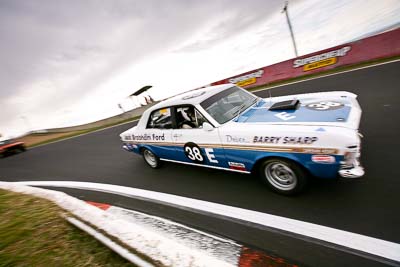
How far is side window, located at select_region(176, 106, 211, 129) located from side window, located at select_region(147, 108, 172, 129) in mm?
253

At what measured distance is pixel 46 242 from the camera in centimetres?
271

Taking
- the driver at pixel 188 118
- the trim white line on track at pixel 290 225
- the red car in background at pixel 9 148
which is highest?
the red car in background at pixel 9 148

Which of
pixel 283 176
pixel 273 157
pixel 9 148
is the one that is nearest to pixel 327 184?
pixel 283 176

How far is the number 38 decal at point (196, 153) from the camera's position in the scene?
3.64 meters

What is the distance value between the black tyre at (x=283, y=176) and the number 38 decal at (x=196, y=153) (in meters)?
0.84

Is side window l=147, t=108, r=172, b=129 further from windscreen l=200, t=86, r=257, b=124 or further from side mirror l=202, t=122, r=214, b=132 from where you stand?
side mirror l=202, t=122, r=214, b=132

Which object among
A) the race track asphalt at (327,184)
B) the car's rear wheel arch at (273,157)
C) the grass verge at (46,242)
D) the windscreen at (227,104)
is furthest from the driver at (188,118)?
the grass verge at (46,242)

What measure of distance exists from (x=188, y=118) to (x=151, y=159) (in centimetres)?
180

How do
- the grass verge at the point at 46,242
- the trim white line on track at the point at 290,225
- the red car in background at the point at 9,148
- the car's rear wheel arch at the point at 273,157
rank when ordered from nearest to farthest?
the trim white line on track at the point at 290,225 < the grass verge at the point at 46,242 < the car's rear wheel arch at the point at 273,157 < the red car in background at the point at 9,148

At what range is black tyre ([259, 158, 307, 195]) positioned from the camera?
288 centimetres

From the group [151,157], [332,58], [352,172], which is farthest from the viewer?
[332,58]

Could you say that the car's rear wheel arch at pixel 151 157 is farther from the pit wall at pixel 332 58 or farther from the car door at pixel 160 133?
the pit wall at pixel 332 58

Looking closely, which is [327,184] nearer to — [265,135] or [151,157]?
[265,135]

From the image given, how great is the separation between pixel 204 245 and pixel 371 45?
13.8 meters
